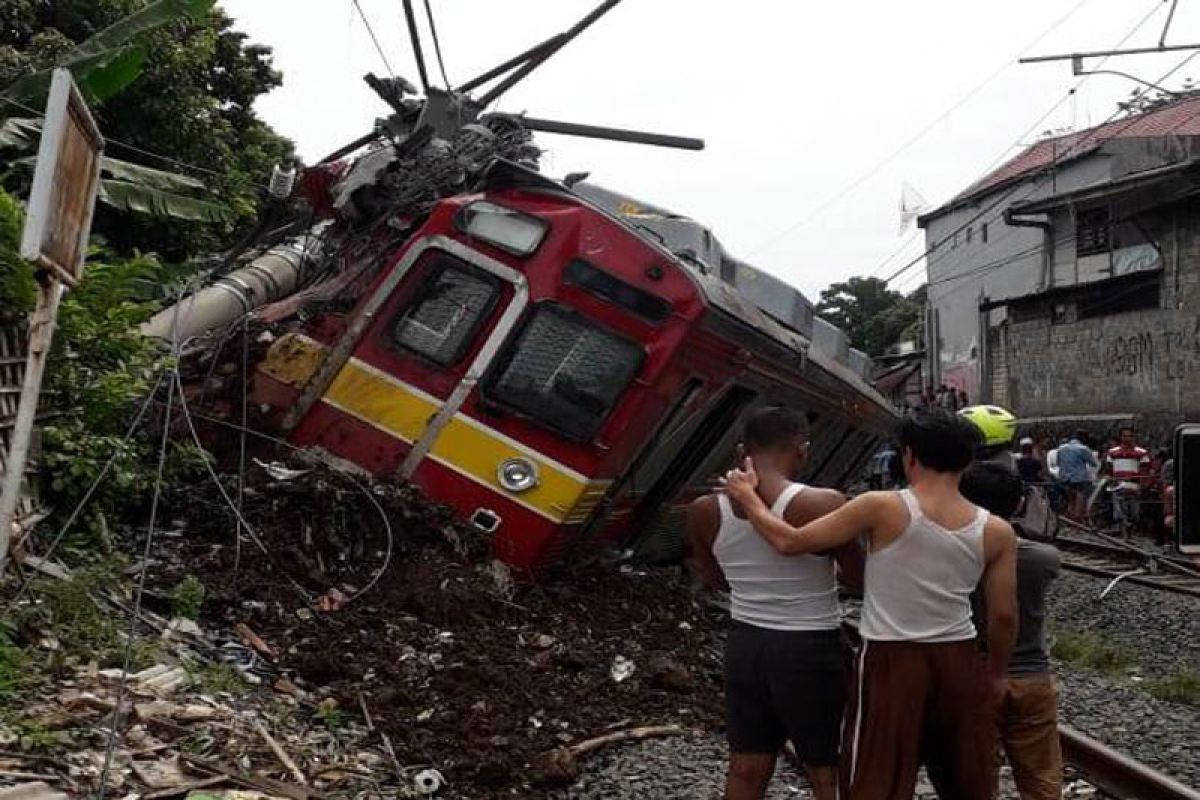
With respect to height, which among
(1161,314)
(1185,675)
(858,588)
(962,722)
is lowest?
(962,722)

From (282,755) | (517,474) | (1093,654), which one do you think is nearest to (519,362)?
(517,474)

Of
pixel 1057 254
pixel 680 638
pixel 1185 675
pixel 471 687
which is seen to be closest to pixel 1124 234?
pixel 1057 254

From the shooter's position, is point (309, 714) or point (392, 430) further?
point (392, 430)

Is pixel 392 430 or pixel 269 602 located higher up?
pixel 392 430

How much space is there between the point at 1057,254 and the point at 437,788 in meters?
27.4

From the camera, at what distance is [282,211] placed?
439 inches

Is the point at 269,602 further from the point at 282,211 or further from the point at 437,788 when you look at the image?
the point at 282,211

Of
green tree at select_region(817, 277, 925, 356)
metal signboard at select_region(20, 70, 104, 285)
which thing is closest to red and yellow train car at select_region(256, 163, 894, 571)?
metal signboard at select_region(20, 70, 104, 285)

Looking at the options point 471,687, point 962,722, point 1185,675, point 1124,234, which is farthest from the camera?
point 1124,234

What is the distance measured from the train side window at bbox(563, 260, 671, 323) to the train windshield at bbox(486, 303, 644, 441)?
177mm

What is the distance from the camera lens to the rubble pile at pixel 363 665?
167 inches

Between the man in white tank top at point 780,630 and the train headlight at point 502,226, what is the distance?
3.58m

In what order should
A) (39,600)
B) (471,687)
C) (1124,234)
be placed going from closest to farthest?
(39,600) → (471,687) → (1124,234)

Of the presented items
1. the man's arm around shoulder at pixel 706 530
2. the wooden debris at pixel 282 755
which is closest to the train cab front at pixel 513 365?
the wooden debris at pixel 282 755
